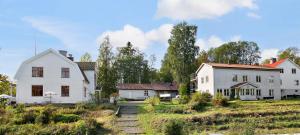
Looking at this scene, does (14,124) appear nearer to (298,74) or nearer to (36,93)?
(36,93)

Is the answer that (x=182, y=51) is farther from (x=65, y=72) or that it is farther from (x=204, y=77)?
(x=65, y=72)

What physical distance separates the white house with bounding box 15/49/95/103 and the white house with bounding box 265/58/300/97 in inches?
1431

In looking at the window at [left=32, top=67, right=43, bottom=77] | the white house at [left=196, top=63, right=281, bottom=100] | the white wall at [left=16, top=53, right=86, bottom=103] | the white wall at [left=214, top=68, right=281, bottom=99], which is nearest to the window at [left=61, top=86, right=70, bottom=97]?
the white wall at [left=16, top=53, right=86, bottom=103]

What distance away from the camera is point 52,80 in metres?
38.8

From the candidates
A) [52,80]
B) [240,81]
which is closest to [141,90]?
[240,81]

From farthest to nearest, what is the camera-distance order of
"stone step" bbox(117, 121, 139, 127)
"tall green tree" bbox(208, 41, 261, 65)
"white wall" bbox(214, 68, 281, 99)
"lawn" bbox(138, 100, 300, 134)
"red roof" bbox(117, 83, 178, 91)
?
"tall green tree" bbox(208, 41, 261, 65), "red roof" bbox(117, 83, 178, 91), "white wall" bbox(214, 68, 281, 99), "stone step" bbox(117, 121, 139, 127), "lawn" bbox(138, 100, 300, 134)

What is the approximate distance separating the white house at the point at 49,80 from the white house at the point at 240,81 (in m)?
19.5

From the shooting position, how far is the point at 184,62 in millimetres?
60406

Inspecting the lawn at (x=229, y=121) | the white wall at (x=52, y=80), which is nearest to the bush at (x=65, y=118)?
the lawn at (x=229, y=121)

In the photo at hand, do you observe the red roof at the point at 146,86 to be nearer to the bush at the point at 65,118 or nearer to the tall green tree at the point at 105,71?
the tall green tree at the point at 105,71

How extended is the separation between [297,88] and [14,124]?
51.3 meters

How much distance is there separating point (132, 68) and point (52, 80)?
165 ft

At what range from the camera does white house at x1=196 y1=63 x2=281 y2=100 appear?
5056 centimetres

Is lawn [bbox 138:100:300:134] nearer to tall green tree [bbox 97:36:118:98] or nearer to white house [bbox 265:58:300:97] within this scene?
tall green tree [bbox 97:36:118:98]
